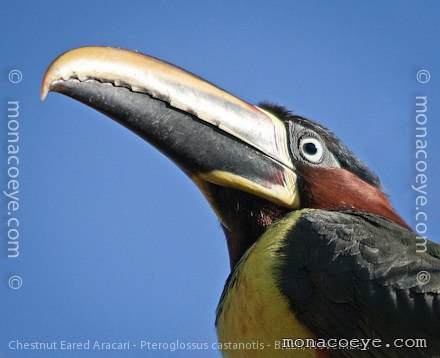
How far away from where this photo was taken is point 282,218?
6418mm

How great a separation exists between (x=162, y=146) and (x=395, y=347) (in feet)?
6.23

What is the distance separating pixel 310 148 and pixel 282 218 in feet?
1.97

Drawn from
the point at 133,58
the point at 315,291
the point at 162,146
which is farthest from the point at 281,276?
the point at 133,58

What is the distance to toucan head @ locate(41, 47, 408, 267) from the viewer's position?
601cm

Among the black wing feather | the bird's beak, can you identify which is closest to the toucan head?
the bird's beak

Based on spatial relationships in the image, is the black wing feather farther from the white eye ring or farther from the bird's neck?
the white eye ring

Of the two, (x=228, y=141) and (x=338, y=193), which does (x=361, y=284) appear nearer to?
(x=338, y=193)

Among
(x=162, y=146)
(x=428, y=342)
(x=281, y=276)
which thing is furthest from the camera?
(x=162, y=146)

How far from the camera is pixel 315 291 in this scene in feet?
18.7

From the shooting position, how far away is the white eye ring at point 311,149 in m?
6.70

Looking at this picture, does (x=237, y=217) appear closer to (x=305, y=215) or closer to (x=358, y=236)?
(x=305, y=215)

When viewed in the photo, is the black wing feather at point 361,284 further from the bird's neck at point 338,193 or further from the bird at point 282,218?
the bird's neck at point 338,193

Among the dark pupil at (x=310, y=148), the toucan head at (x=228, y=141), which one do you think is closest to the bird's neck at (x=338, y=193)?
the toucan head at (x=228, y=141)

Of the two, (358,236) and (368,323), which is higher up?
(358,236)
